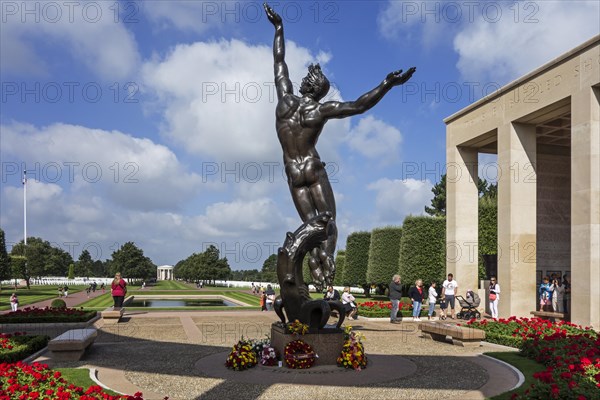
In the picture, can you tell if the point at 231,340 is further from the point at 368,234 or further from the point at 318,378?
the point at 368,234

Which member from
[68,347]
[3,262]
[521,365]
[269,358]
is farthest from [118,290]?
[3,262]

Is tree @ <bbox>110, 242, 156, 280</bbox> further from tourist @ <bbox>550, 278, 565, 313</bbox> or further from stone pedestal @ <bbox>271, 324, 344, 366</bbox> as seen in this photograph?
stone pedestal @ <bbox>271, 324, 344, 366</bbox>

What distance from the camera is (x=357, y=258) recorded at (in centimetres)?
4541

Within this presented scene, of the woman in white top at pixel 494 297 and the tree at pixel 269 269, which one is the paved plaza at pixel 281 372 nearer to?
the woman in white top at pixel 494 297

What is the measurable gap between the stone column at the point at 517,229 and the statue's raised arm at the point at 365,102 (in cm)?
1255

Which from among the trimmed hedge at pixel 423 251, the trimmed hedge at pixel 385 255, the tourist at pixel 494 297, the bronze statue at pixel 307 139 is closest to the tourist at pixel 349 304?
the tourist at pixel 494 297

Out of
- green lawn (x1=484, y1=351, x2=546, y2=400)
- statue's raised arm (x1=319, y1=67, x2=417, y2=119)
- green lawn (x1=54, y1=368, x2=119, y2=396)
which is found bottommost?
green lawn (x1=484, y1=351, x2=546, y2=400)

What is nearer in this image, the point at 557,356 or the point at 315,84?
the point at 557,356

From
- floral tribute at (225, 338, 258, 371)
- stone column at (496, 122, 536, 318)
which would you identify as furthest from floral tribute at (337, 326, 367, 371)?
stone column at (496, 122, 536, 318)

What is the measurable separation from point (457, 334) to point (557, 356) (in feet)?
9.58

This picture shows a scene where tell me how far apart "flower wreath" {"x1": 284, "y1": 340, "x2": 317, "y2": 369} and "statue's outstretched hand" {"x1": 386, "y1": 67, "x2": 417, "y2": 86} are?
4.77 m

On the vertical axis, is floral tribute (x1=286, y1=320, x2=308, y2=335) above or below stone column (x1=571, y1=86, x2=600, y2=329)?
below

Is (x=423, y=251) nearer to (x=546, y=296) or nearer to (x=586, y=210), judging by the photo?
(x=546, y=296)

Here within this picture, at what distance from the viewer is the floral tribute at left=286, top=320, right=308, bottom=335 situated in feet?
30.2
